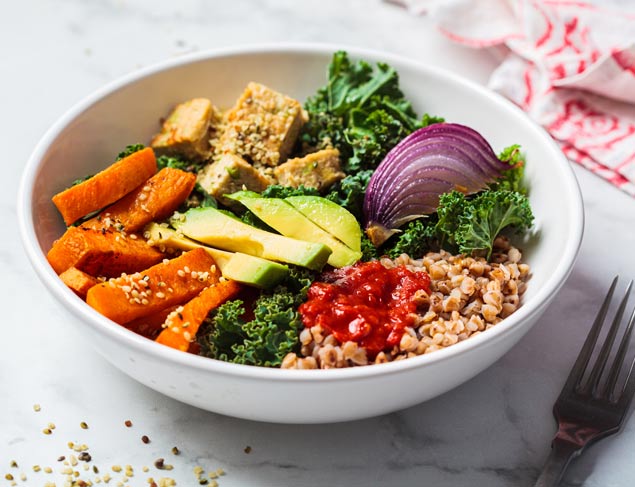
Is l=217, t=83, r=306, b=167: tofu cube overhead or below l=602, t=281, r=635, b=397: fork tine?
overhead

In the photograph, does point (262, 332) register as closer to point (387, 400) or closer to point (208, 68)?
point (387, 400)

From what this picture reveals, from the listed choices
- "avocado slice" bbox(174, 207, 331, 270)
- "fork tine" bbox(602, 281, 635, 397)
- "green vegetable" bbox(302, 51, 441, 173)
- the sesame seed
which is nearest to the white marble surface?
the sesame seed

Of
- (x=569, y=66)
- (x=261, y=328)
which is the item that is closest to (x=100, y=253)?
(x=261, y=328)

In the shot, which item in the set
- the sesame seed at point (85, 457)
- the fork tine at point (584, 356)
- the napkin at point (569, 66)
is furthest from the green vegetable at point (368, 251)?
the napkin at point (569, 66)

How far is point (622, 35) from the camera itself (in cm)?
407

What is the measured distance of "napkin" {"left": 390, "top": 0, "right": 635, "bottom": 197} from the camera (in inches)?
150

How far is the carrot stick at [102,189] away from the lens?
2.94m

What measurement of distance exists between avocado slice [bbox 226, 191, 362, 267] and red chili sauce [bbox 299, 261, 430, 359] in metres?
0.06

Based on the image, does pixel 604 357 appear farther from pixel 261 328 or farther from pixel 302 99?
pixel 302 99

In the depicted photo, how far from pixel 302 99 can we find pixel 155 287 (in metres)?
1.44

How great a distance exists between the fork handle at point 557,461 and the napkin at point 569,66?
1.54 m

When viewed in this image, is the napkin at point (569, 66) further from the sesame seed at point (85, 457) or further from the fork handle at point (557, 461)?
the sesame seed at point (85, 457)

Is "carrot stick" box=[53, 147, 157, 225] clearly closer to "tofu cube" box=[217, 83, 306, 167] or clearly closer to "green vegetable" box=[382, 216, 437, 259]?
"tofu cube" box=[217, 83, 306, 167]

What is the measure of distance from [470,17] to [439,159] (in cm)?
159
